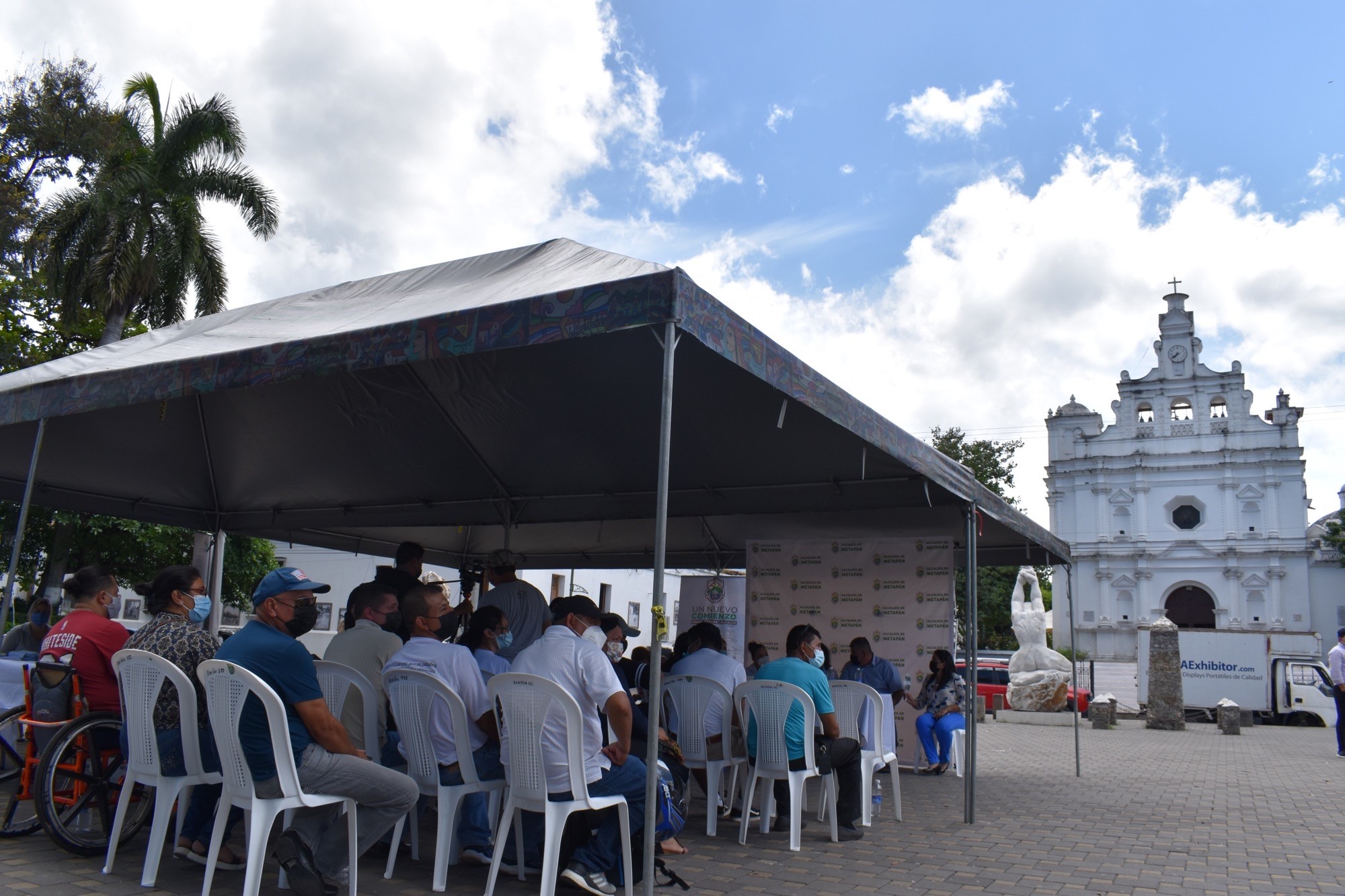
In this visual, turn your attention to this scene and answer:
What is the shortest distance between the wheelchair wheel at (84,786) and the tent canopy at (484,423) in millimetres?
1578

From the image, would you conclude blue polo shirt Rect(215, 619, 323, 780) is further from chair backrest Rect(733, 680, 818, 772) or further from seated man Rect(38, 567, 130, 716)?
chair backrest Rect(733, 680, 818, 772)

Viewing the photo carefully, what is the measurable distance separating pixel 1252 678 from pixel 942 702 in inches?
631

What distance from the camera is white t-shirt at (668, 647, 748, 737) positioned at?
226 inches

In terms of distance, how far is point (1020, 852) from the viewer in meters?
5.61

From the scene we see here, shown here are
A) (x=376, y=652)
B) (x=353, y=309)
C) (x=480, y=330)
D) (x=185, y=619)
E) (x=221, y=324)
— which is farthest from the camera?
(x=221, y=324)

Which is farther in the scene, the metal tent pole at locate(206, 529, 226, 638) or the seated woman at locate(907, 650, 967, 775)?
the metal tent pole at locate(206, 529, 226, 638)

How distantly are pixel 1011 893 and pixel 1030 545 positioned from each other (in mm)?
5639

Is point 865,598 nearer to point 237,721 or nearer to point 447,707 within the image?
point 447,707

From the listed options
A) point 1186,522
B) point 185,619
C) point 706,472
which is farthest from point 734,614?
point 1186,522

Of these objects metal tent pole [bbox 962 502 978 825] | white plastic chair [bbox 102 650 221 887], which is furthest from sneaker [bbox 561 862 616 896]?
metal tent pole [bbox 962 502 978 825]

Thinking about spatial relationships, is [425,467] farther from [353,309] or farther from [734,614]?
[734,614]

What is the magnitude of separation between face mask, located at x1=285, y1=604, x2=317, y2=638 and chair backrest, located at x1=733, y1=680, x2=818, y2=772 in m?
2.67

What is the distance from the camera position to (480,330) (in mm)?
3695

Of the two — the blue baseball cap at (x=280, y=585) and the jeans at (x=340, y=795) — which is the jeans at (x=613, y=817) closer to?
the jeans at (x=340, y=795)
